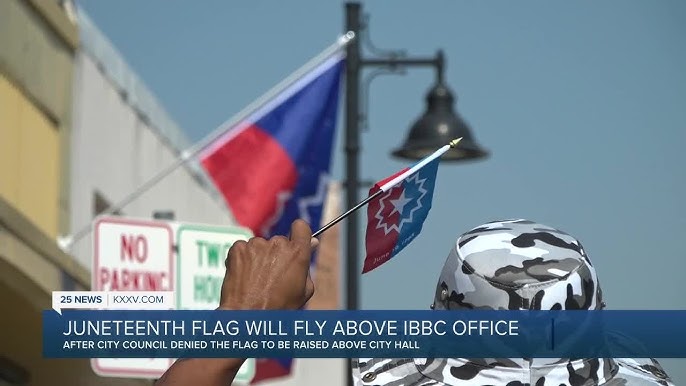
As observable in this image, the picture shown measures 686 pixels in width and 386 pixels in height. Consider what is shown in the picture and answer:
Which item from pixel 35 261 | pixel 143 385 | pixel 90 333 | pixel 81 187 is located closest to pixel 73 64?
pixel 81 187

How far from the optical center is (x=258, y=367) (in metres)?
18.3

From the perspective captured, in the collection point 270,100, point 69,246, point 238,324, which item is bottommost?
point 238,324

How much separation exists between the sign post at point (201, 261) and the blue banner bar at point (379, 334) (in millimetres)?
8010

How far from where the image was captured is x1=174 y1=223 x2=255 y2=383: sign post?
468 inches

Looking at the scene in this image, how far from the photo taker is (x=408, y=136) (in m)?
15.9

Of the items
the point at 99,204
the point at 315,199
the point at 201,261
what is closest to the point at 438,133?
the point at 201,261

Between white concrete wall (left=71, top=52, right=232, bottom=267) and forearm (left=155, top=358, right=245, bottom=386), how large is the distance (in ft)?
53.3

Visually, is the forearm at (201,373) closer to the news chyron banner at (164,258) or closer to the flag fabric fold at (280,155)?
the news chyron banner at (164,258)

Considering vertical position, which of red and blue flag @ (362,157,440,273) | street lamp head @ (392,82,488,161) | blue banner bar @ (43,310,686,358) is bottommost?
blue banner bar @ (43,310,686,358)

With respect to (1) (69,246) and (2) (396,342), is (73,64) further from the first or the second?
(2) (396,342)

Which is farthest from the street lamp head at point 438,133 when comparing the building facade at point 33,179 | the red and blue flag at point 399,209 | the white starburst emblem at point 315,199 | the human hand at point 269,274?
the human hand at point 269,274

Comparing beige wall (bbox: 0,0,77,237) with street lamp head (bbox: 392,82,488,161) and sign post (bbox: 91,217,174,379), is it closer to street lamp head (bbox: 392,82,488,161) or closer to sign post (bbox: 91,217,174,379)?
street lamp head (bbox: 392,82,488,161)

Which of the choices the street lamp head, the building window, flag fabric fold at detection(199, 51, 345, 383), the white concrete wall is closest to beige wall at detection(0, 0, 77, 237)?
the white concrete wall

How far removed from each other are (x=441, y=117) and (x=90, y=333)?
12.5 meters
